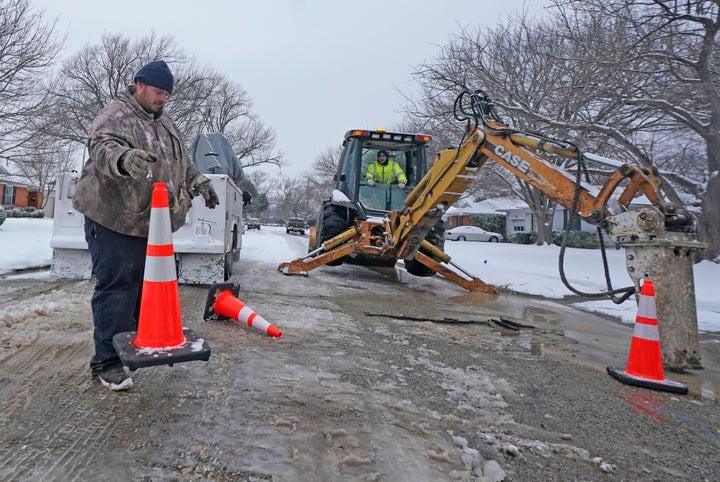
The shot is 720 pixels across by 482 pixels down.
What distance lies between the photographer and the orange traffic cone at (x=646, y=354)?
2.78 meters

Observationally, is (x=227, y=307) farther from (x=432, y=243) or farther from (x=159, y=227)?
(x=432, y=243)

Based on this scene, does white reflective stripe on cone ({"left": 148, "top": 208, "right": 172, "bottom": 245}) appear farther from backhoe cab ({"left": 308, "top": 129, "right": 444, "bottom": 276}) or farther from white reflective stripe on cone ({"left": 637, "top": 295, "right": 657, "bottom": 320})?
backhoe cab ({"left": 308, "top": 129, "right": 444, "bottom": 276})

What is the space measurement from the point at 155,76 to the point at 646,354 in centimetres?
346

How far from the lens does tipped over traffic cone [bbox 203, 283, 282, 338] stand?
3494 mm

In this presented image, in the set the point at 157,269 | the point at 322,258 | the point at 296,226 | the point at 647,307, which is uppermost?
the point at 296,226

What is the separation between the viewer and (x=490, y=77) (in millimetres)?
14750

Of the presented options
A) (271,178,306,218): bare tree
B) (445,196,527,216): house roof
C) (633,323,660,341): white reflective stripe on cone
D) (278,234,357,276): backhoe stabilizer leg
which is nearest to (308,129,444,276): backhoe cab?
(278,234,357,276): backhoe stabilizer leg

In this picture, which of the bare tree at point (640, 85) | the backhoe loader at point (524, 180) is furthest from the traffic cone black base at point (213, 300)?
the bare tree at point (640, 85)

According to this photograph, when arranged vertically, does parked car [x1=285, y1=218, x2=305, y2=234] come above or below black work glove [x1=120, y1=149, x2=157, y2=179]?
below

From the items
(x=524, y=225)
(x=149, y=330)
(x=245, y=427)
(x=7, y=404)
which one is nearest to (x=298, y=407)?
(x=245, y=427)

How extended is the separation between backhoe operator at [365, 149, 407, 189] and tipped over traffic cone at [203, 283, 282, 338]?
442 centimetres

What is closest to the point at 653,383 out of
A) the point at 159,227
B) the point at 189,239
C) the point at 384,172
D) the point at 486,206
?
the point at 159,227

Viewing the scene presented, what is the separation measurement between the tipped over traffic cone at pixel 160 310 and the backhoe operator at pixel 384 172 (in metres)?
5.81

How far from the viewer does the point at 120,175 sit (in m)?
2.03
